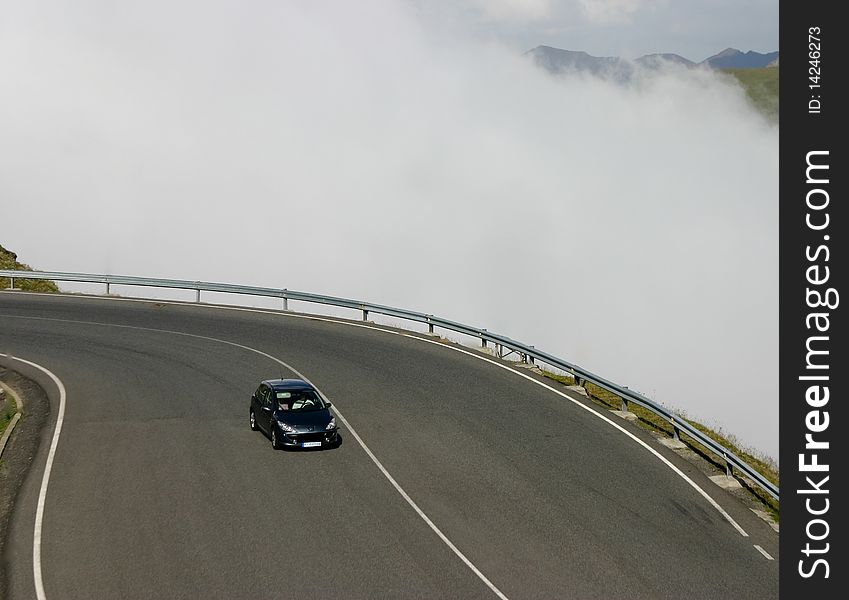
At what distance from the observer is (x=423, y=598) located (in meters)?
15.2

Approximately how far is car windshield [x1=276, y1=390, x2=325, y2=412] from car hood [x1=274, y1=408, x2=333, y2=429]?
223mm

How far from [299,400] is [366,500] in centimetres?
460

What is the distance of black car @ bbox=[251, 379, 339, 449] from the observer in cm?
2202

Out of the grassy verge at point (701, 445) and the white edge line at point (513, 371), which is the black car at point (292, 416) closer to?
the white edge line at point (513, 371)

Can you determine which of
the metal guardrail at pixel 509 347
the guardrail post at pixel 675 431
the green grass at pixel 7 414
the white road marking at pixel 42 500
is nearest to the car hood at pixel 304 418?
the white road marking at pixel 42 500

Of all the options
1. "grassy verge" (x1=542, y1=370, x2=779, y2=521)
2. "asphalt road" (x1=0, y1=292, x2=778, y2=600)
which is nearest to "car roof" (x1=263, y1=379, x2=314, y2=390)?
"asphalt road" (x1=0, y1=292, x2=778, y2=600)

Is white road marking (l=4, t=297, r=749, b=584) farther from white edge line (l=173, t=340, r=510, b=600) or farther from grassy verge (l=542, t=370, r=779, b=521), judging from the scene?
grassy verge (l=542, t=370, r=779, b=521)

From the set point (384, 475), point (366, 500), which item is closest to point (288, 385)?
point (384, 475)

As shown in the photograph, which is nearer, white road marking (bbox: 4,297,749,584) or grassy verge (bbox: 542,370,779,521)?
white road marking (bbox: 4,297,749,584)

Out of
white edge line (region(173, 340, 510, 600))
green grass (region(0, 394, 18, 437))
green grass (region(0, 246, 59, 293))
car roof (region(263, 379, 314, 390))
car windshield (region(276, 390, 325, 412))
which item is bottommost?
white edge line (region(173, 340, 510, 600))

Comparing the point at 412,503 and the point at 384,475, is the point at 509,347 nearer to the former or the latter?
the point at 384,475
